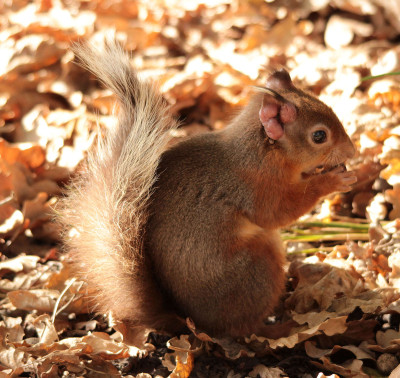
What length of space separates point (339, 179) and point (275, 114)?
407 millimetres

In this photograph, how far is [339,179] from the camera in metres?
2.40

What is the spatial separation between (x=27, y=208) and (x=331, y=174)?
1650 millimetres

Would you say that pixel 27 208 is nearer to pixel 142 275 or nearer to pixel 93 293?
pixel 93 293

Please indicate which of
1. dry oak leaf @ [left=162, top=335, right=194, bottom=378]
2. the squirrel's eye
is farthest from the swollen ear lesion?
dry oak leaf @ [left=162, top=335, right=194, bottom=378]

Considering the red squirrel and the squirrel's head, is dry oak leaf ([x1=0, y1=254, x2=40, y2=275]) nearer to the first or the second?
the red squirrel

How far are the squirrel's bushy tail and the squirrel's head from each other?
42 cm

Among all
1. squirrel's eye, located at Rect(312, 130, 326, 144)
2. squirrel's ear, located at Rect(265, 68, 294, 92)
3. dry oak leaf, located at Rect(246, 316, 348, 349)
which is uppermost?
squirrel's ear, located at Rect(265, 68, 294, 92)

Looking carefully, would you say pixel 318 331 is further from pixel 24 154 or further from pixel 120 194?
pixel 24 154

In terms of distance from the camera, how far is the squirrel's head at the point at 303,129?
89.9 inches

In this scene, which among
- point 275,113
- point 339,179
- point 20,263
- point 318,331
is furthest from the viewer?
point 20,263

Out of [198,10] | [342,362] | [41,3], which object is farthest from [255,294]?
[41,3]

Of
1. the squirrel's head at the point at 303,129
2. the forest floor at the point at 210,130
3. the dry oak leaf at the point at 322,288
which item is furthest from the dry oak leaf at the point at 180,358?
the squirrel's head at the point at 303,129

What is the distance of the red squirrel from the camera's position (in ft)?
7.20

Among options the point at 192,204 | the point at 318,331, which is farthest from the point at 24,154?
the point at 318,331
